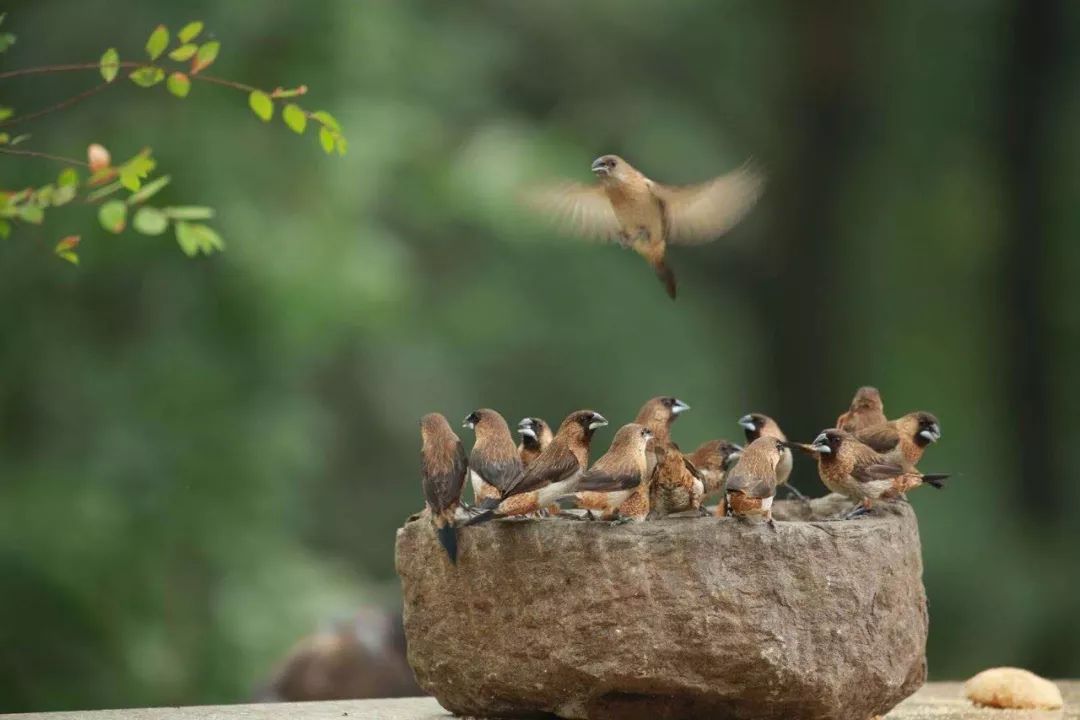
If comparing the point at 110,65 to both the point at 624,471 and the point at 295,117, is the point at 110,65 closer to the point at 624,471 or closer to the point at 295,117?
the point at 295,117

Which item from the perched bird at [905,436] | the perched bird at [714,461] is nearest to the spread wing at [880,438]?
the perched bird at [905,436]

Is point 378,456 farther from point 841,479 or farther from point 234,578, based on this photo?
point 841,479

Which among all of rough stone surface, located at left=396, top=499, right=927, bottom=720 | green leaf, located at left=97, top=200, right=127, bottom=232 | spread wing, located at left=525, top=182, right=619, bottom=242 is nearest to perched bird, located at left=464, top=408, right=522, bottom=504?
rough stone surface, located at left=396, top=499, right=927, bottom=720

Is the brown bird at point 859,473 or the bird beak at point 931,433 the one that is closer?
the brown bird at point 859,473

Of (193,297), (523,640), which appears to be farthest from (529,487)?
(193,297)

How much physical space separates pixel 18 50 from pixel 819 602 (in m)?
8.34

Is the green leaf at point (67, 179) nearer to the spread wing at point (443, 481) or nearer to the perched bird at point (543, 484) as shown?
the spread wing at point (443, 481)

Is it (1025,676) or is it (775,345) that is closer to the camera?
(1025,676)

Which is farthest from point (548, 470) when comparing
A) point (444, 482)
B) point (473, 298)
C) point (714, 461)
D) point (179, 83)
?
point (473, 298)

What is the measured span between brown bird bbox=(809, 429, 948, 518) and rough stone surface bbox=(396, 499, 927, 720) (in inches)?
13.0

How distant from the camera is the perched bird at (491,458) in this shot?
17.8 ft

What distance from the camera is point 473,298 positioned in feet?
49.5

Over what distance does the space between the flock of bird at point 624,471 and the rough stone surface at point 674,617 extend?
89 mm

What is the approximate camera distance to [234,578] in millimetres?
11531
